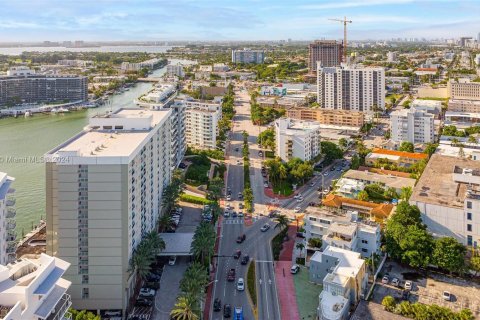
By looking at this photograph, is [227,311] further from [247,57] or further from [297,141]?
[247,57]

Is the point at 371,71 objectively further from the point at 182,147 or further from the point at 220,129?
the point at 182,147

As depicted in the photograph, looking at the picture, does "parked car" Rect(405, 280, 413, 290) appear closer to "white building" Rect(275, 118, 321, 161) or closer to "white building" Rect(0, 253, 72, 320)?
"white building" Rect(0, 253, 72, 320)

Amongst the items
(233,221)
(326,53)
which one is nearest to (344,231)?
(233,221)

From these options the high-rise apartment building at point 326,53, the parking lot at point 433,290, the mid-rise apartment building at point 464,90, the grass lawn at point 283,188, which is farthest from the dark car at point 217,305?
the high-rise apartment building at point 326,53

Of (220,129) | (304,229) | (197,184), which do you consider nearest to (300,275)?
(304,229)

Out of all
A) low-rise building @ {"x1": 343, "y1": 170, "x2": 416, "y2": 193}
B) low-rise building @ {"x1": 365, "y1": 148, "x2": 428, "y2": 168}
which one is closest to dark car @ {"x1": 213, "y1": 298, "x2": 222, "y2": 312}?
low-rise building @ {"x1": 343, "y1": 170, "x2": 416, "y2": 193}
